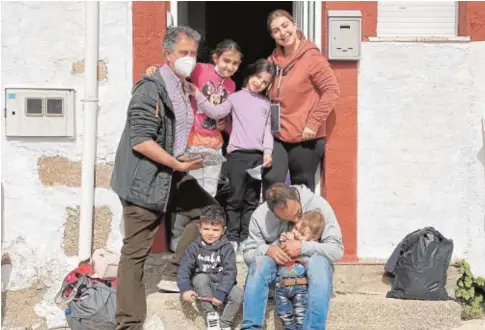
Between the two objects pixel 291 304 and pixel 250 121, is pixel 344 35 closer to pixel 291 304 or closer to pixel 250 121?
pixel 250 121

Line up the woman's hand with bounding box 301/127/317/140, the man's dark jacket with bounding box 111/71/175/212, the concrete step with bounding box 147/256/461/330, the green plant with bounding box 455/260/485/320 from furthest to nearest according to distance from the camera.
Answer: the green plant with bounding box 455/260/485/320
the woman's hand with bounding box 301/127/317/140
the concrete step with bounding box 147/256/461/330
the man's dark jacket with bounding box 111/71/175/212

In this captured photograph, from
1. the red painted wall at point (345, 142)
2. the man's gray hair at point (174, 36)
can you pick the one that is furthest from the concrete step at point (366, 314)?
the man's gray hair at point (174, 36)

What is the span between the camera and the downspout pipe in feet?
17.4

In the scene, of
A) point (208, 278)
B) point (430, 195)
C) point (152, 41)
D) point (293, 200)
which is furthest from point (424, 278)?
point (152, 41)

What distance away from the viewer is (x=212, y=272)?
4.67 metres

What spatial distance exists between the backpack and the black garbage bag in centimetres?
187

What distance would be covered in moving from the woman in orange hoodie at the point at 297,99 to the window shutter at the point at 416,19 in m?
0.64

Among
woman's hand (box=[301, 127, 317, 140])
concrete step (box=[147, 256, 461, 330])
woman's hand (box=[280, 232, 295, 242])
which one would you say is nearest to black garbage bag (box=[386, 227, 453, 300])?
concrete step (box=[147, 256, 461, 330])

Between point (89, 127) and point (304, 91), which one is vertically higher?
point (304, 91)

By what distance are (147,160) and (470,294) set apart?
2.53 meters

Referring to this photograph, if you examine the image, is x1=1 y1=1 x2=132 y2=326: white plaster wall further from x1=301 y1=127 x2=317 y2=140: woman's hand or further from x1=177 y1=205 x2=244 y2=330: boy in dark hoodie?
x1=301 y1=127 x2=317 y2=140: woman's hand

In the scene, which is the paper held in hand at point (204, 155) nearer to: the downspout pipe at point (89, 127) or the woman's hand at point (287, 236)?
the woman's hand at point (287, 236)

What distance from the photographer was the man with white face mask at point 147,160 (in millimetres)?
4367

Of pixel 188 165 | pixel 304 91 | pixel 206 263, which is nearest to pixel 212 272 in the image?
pixel 206 263
